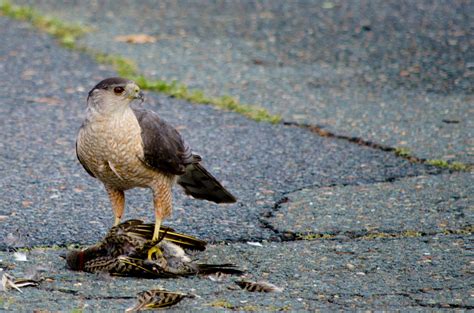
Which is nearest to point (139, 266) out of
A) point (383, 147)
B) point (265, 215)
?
point (265, 215)

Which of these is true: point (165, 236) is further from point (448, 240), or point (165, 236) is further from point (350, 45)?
point (350, 45)

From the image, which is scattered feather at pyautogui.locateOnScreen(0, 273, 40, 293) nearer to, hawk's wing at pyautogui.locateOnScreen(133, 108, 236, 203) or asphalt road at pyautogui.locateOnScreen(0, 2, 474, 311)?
asphalt road at pyautogui.locateOnScreen(0, 2, 474, 311)

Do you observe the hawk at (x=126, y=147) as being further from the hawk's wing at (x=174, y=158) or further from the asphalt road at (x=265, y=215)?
the asphalt road at (x=265, y=215)

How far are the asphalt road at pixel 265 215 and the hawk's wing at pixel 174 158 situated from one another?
19 centimetres

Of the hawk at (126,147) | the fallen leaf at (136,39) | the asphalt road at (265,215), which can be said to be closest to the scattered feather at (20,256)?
the asphalt road at (265,215)

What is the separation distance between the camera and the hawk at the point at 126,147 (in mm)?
5109

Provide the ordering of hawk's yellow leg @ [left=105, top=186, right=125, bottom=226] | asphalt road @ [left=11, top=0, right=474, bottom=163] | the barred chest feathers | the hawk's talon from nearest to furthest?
the barred chest feathers → the hawk's talon → hawk's yellow leg @ [left=105, top=186, right=125, bottom=226] → asphalt road @ [left=11, top=0, right=474, bottom=163]

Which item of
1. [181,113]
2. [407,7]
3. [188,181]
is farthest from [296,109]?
[407,7]

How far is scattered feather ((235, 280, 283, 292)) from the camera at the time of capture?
491cm

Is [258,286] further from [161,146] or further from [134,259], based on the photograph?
[161,146]

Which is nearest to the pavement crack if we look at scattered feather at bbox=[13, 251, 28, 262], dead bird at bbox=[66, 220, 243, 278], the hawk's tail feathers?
the hawk's tail feathers

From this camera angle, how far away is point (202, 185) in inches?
Answer: 238

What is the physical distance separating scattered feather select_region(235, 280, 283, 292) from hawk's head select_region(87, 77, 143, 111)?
1139 millimetres

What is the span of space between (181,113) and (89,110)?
3193mm
